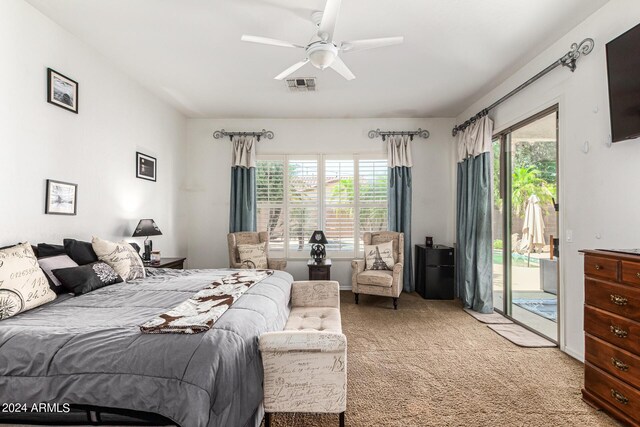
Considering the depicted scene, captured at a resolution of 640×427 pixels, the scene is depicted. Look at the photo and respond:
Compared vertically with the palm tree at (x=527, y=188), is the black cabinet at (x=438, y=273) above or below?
below

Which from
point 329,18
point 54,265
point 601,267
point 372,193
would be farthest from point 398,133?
point 54,265

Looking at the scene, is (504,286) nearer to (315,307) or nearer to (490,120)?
(490,120)

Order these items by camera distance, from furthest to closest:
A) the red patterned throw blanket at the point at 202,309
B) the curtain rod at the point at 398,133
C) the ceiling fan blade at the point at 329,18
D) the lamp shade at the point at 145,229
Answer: the curtain rod at the point at 398,133 → the lamp shade at the point at 145,229 → the ceiling fan blade at the point at 329,18 → the red patterned throw blanket at the point at 202,309

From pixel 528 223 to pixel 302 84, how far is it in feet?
10.1

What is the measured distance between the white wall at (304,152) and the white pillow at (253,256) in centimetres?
79

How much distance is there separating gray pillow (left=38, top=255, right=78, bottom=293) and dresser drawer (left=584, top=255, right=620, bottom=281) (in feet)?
11.7

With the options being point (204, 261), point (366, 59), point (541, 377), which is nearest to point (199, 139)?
point (204, 261)

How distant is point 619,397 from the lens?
1.85m

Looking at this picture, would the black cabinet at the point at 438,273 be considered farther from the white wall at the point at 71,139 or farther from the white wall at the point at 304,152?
the white wall at the point at 71,139

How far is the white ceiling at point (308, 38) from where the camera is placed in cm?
249

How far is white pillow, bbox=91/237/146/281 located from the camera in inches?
106

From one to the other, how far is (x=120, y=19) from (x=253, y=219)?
10.2 ft

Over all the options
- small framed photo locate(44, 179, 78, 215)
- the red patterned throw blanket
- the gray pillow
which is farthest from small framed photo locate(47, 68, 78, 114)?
the red patterned throw blanket

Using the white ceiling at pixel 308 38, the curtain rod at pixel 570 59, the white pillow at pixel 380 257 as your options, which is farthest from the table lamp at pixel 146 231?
the curtain rod at pixel 570 59
